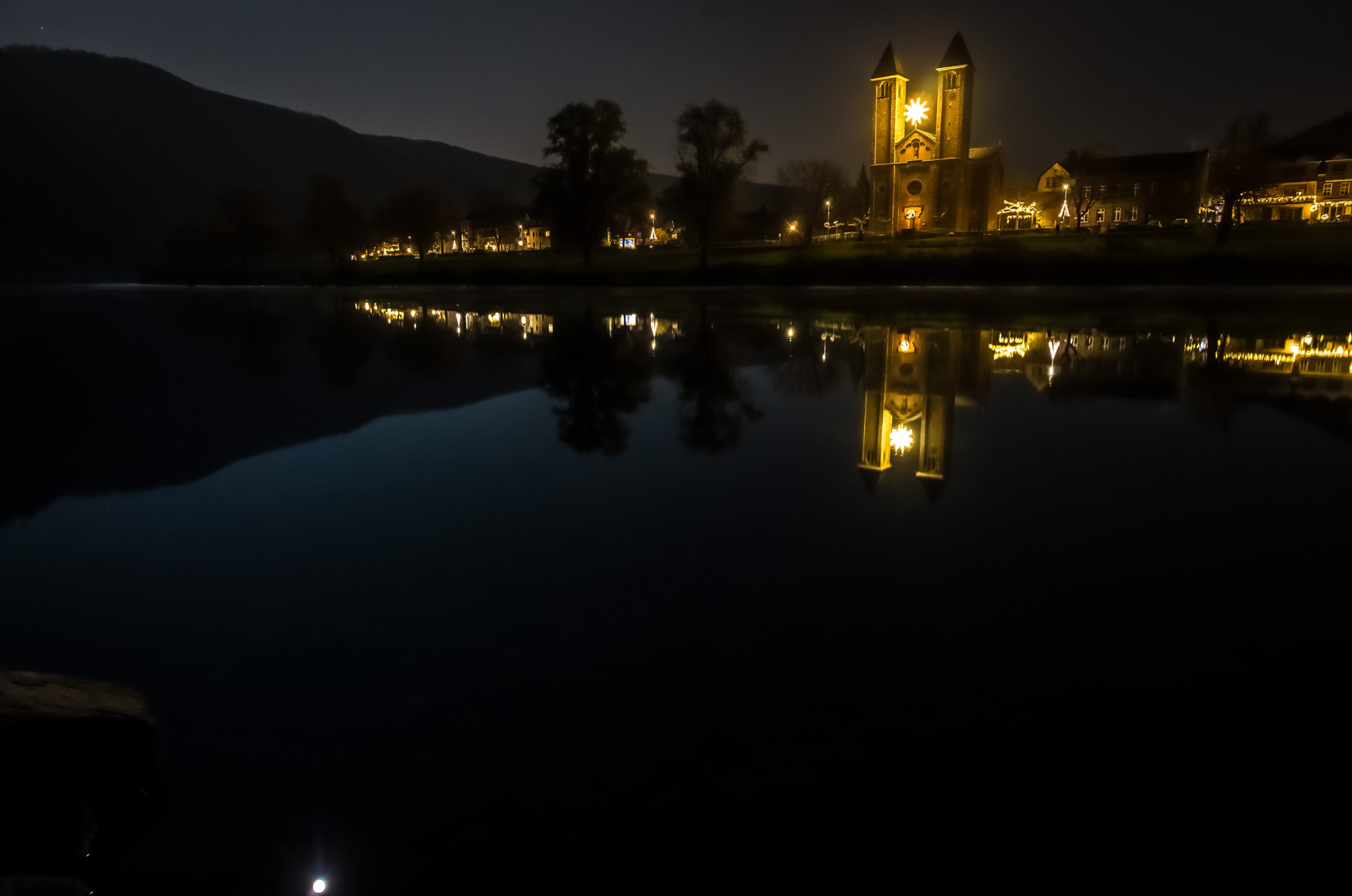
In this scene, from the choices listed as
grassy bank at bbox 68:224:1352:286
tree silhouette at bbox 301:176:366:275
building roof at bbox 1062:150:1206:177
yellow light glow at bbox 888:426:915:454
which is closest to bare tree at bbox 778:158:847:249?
grassy bank at bbox 68:224:1352:286

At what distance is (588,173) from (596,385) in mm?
55469

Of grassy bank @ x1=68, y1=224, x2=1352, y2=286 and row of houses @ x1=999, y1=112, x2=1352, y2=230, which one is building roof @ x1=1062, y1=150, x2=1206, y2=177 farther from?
grassy bank @ x1=68, y1=224, x2=1352, y2=286

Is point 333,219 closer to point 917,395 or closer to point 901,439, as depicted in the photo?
point 917,395

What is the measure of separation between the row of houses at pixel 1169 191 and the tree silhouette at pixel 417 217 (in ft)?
230

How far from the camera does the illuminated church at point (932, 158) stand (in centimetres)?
9631

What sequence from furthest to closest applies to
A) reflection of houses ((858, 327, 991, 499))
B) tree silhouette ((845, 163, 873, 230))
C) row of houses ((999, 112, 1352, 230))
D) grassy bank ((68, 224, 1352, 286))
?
tree silhouette ((845, 163, 873, 230)) → row of houses ((999, 112, 1352, 230)) → grassy bank ((68, 224, 1352, 286)) → reflection of houses ((858, 327, 991, 499))

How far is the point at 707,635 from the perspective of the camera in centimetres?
445

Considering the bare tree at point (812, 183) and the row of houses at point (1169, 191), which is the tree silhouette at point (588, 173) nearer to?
the bare tree at point (812, 183)

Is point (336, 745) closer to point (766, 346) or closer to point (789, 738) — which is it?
point (789, 738)

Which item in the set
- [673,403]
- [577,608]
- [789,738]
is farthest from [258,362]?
[789,738]

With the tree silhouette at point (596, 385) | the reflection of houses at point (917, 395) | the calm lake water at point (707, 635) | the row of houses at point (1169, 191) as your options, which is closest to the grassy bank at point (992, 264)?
the row of houses at point (1169, 191)

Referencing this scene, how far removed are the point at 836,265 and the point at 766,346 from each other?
107ft

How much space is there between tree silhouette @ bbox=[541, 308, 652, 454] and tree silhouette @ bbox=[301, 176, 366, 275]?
3014 inches

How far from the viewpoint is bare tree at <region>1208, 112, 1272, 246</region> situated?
57.6m
